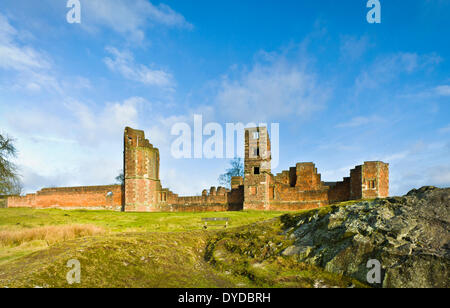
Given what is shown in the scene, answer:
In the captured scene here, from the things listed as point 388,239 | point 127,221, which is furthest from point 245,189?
point 388,239

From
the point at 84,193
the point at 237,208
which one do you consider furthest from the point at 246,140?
the point at 84,193

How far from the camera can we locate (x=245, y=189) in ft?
121

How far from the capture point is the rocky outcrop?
5.14 m

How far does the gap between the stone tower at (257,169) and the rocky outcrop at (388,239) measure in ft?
92.4

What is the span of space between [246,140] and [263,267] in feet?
103

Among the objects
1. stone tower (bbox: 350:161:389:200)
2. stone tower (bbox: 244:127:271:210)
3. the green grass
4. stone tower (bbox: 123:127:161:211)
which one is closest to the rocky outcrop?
the green grass

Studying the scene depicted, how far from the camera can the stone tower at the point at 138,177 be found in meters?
37.7

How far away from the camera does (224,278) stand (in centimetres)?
662

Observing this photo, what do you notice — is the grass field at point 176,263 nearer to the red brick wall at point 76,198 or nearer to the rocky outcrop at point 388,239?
the rocky outcrop at point 388,239

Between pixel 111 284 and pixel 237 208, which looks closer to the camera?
pixel 111 284

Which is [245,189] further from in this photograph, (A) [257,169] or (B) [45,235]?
(B) [45,235]

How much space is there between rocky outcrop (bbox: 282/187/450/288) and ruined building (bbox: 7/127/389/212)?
28.2 meters

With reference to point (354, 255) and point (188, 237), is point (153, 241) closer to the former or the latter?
point (188, 237)
